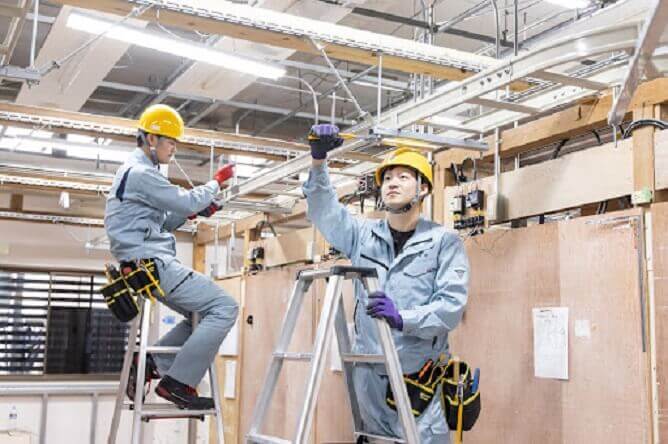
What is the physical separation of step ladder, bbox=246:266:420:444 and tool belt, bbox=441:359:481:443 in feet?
0.78

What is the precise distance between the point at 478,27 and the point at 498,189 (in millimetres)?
2345

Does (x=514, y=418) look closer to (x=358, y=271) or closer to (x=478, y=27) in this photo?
(x=358, y=271)

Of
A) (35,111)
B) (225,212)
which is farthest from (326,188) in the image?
(225,212)

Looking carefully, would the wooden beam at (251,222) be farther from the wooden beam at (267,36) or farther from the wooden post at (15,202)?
the wooden post at (15,202)

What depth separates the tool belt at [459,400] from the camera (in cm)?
311

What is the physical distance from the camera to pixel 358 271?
9.43 ft

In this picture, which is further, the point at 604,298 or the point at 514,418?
the point at 514,418

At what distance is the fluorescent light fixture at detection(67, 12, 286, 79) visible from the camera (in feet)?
13.7

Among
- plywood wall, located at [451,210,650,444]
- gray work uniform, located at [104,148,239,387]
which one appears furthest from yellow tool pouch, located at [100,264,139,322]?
plywood wall, located at [451,210,650,444]

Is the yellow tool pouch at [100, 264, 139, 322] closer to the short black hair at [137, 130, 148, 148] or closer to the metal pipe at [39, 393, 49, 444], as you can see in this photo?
the short black hair at [137, 130, 148, 148]

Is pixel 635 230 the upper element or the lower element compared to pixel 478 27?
lower

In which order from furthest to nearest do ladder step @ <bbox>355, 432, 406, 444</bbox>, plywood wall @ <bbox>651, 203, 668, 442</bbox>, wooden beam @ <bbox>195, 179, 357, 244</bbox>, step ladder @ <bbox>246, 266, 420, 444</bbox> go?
wooden beam @ <bbox>195, 179, 357, 244</bbox>
plywood wall @ <bbox>651, 203, 668, 442</bbox>
ladder step @ <bbox>355, 432, 406, 444</bbox>
step ladder @ <bbox>246, 266, 420, 444</bbox>

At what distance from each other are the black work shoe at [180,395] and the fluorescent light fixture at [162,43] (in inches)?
69.3

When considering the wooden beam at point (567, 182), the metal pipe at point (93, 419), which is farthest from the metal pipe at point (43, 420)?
the wooden beam at point (567, 182)
